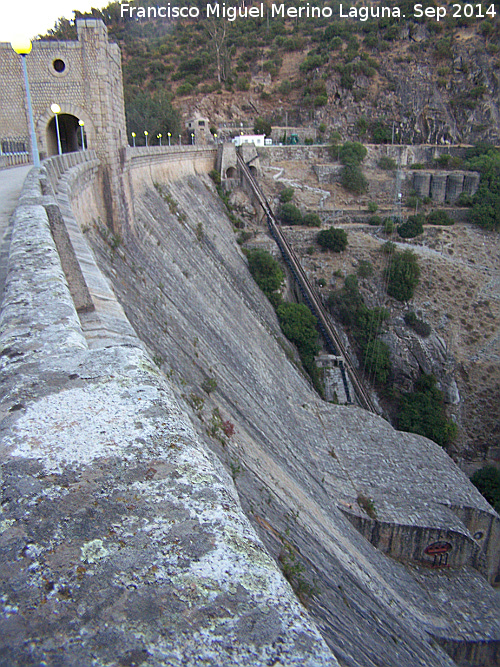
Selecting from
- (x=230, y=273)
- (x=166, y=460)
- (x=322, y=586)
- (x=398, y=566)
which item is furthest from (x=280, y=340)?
(x=166, y=460)

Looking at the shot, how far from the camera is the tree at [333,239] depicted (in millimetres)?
30094

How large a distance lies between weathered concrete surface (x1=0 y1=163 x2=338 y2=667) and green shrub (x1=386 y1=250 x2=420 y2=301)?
27.8m

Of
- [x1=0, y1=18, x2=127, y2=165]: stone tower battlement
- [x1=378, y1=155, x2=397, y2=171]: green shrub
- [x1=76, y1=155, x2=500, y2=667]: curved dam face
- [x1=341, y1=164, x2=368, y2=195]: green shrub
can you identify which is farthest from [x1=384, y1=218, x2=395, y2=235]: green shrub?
[x1=0, y1=18, x2=127, y2=165]: stone tower battlement

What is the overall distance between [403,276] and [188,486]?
28742mm

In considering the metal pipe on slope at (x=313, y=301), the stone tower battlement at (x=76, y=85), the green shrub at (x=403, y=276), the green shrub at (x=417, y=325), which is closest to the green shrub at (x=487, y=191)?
the green shrub at (x=403, y=276)

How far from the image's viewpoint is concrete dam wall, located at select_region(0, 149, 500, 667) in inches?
54.8

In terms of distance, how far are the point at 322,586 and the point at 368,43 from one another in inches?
2213

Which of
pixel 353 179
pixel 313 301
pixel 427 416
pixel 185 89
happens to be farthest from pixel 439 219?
pixel 185 89

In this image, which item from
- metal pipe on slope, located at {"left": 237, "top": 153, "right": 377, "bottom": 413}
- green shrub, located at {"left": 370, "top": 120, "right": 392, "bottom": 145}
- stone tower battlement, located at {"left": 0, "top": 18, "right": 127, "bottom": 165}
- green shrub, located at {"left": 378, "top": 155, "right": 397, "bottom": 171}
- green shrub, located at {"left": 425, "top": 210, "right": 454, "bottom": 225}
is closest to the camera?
stone tower battlement, located at {"left": 0, "top": 18, "right": 127, "bottom": 165}

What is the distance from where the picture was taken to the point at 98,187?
1219 centimetres

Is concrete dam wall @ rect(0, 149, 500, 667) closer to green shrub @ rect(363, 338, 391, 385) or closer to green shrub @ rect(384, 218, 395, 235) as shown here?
green shrub @ rect(363, 338, 391, 385)

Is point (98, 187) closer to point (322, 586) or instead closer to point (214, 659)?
point (322, 586)

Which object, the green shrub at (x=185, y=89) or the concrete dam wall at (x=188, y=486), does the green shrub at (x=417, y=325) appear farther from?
the green shrub at (x=185, y=89)

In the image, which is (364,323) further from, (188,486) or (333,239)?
(188,486)
